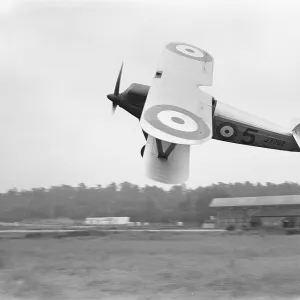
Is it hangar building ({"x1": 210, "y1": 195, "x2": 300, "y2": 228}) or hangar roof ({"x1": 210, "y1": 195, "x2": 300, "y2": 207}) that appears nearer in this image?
hangar building ({"x1": 210, "y1": 195, "x2": 300, "y2": 228})

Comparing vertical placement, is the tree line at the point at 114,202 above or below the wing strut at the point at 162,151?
below

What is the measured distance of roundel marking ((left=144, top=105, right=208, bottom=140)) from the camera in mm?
4573

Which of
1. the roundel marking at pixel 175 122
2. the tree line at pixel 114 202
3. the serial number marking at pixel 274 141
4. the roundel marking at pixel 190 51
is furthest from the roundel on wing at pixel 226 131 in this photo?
the roundel marking at pixel 175 122

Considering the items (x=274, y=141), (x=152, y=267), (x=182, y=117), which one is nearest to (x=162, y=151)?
(x=182, y=117)

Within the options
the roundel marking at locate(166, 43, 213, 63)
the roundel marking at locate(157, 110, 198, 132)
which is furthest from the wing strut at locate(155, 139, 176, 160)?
the roundel marking at locate(166, 43, 213, 63)

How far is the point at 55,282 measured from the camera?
15.7 ft

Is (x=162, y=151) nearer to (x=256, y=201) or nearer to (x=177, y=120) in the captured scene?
(x=177, y=120)

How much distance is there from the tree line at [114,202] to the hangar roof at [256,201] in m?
0.10

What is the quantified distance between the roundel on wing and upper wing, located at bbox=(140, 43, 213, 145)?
734mm

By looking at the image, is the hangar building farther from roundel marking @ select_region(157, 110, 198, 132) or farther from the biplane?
roundel marking @ select_region(157, 110, 198, 132)

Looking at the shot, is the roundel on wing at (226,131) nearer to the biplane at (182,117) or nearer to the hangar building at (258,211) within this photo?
the biplane at (182,117)

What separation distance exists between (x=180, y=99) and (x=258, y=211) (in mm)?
2057

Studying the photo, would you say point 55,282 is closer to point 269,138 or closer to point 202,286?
point 202,286

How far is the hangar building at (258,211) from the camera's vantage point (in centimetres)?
632
